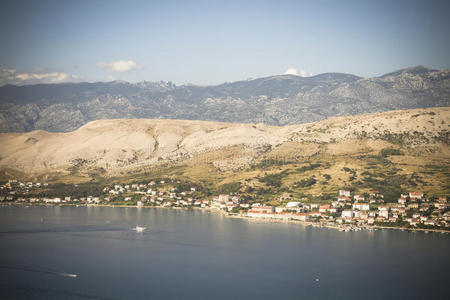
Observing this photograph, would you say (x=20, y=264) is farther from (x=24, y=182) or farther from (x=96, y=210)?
(x=24, y=182)

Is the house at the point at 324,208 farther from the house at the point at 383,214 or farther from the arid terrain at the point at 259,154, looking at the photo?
the house at the point at 383,214

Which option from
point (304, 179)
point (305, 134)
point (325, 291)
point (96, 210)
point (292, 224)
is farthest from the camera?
point (305, 134)

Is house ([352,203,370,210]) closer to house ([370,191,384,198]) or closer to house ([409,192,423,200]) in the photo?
house ([370,191,384,198])

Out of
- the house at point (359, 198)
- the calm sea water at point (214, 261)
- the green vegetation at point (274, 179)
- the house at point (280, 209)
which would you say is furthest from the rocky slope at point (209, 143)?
the calm sea water at point (214, 261)

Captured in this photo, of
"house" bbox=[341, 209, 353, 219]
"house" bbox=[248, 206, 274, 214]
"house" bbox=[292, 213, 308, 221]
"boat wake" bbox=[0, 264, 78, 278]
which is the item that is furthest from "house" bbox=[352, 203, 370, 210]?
"boat wake" bbox=[0, 264, 78, 278]

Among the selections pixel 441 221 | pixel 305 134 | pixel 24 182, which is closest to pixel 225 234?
pixel 441 221

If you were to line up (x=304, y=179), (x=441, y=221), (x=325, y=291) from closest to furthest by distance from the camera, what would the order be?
(x=325, y=291)
(x=441, y=221)
(x=304, y=179)
